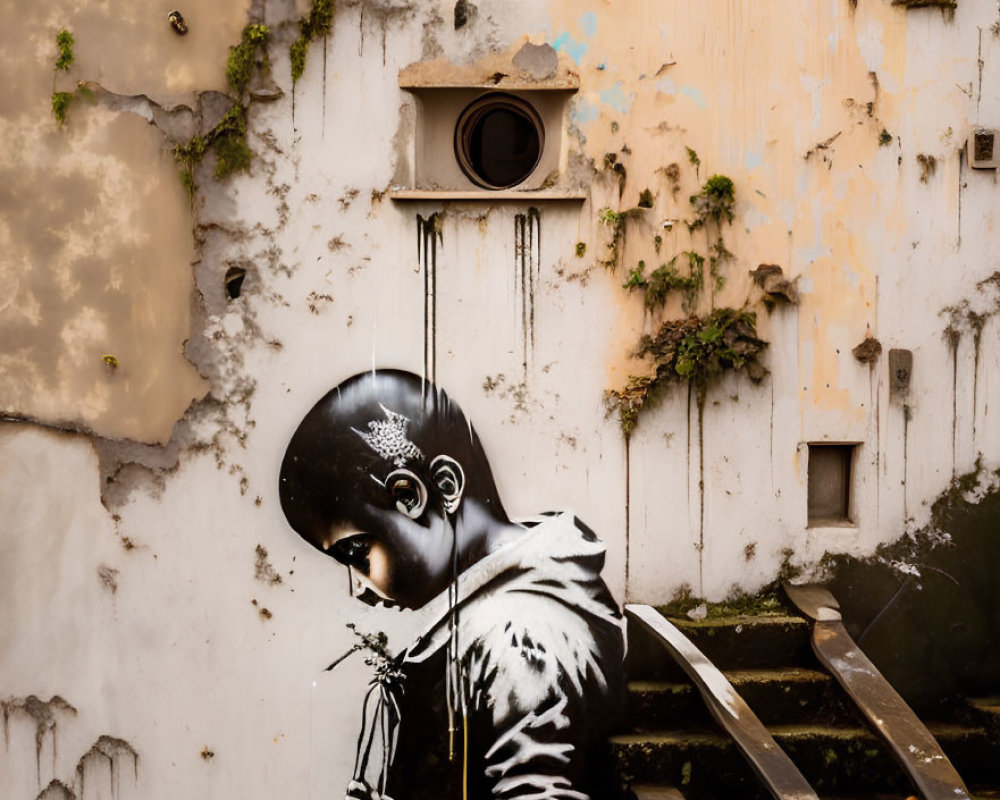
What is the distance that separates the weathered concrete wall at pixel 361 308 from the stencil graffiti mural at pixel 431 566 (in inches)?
5.4

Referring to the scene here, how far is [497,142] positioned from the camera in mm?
5051

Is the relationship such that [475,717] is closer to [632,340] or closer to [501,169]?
[632,340]

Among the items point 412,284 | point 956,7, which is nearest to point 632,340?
point 412,284

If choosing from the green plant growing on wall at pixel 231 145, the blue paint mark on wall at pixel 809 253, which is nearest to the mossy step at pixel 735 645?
the blue paint mark on wall at pixel 809 253

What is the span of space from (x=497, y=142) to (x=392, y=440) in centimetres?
172

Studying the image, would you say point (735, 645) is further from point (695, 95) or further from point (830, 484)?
point (695, 95)

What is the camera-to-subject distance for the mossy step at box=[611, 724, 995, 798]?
14.6ft

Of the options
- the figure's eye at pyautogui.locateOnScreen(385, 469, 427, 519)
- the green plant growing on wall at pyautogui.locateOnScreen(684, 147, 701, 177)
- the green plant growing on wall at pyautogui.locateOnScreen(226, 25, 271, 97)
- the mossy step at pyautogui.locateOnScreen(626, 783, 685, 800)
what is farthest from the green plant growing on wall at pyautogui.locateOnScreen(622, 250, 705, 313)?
the mossy step at pyautogui.locateOnScreen(626, 783, 685, 800)

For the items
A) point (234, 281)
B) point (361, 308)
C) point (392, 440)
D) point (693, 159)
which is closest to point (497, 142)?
point (693, 159)

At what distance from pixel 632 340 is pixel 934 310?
5.29 feet

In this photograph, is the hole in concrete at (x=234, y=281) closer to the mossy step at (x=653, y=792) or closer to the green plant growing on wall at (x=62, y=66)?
the green plant growing on wall at (x=62, y=66)

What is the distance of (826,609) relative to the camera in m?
4.77

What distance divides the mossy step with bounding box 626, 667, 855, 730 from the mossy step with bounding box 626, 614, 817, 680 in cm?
8

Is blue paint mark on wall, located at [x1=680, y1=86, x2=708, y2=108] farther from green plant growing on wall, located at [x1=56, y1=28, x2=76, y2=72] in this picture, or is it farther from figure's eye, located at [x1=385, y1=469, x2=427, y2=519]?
green plant growing on wall, located at [x1=56, y1=28, x2=76, y2=72]
